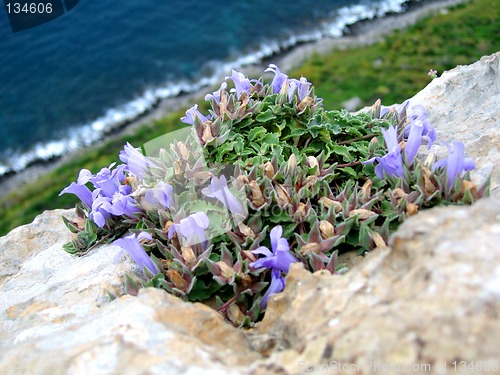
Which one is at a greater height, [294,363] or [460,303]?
[460,303]

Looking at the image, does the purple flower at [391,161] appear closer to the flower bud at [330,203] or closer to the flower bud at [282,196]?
the flower bud at [330,203]

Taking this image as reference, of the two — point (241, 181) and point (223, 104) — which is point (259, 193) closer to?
point (241, 181)

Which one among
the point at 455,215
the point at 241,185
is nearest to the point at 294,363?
the point at 455,215

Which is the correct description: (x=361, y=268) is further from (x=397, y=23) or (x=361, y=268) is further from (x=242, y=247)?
(x=397, y=23)

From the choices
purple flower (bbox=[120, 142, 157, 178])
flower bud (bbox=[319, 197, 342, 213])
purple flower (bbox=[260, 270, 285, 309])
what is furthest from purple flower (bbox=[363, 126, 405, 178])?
purple flower (bbox=[120, 142, 157, 178])

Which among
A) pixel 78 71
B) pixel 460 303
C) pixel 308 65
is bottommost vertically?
pixel 308 65

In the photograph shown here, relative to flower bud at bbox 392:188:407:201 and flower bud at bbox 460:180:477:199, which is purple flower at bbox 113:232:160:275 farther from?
flower bud at bbox 460:180:477:199

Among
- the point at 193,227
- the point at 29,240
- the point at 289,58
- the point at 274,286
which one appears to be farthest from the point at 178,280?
the point at 289,58

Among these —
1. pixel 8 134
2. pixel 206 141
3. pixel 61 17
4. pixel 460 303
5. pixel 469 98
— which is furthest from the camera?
pixel 61 17
